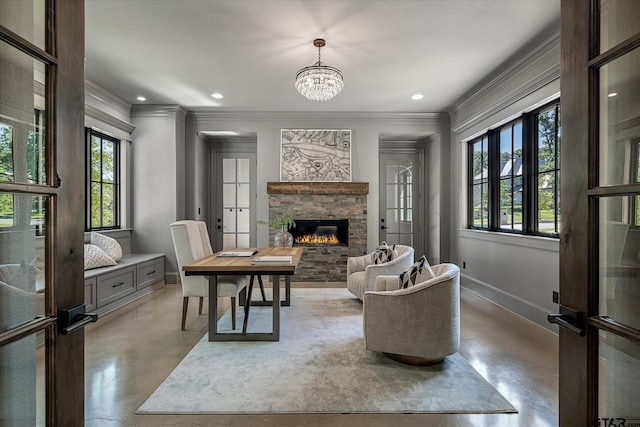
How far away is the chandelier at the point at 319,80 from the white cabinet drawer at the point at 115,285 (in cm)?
→ 303

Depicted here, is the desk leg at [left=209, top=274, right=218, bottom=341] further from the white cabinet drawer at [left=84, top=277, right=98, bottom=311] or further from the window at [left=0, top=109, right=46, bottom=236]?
the window at [left=0, top=109, right=46, bottom=236]

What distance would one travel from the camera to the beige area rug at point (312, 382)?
6.24ft

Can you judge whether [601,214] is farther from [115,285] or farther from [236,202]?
[236,202]

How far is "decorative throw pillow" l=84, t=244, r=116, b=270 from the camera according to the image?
375 cm

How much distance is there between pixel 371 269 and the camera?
11.0 ft

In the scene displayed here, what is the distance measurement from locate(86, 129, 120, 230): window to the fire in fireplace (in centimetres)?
272

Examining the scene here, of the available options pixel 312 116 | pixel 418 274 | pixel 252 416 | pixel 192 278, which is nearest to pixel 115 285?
pixel 192 278

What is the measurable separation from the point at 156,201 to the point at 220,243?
1445 millimetres

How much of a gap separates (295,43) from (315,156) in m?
2.37

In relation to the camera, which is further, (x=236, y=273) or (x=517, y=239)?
(x=517, y=239)

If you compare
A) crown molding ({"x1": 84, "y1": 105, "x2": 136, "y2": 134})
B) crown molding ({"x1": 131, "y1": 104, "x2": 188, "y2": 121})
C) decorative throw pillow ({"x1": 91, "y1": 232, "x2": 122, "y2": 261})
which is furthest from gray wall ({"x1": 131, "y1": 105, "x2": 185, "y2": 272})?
decorative throw pillow ({"x1": 91, "y1": 232, "x2": 122, "y2": 261})

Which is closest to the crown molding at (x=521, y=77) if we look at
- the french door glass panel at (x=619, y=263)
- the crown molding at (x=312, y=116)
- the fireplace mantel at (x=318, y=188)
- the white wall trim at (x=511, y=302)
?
the crown molding at (x=312, y=116)

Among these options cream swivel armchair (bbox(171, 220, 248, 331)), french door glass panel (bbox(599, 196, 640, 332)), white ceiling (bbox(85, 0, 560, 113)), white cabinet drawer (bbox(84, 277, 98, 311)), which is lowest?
white cabinet drawer (bbox(84, 277, 98, 311))

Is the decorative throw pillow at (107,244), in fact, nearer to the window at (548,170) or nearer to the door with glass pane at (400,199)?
the door with glass pane at (400,199)
